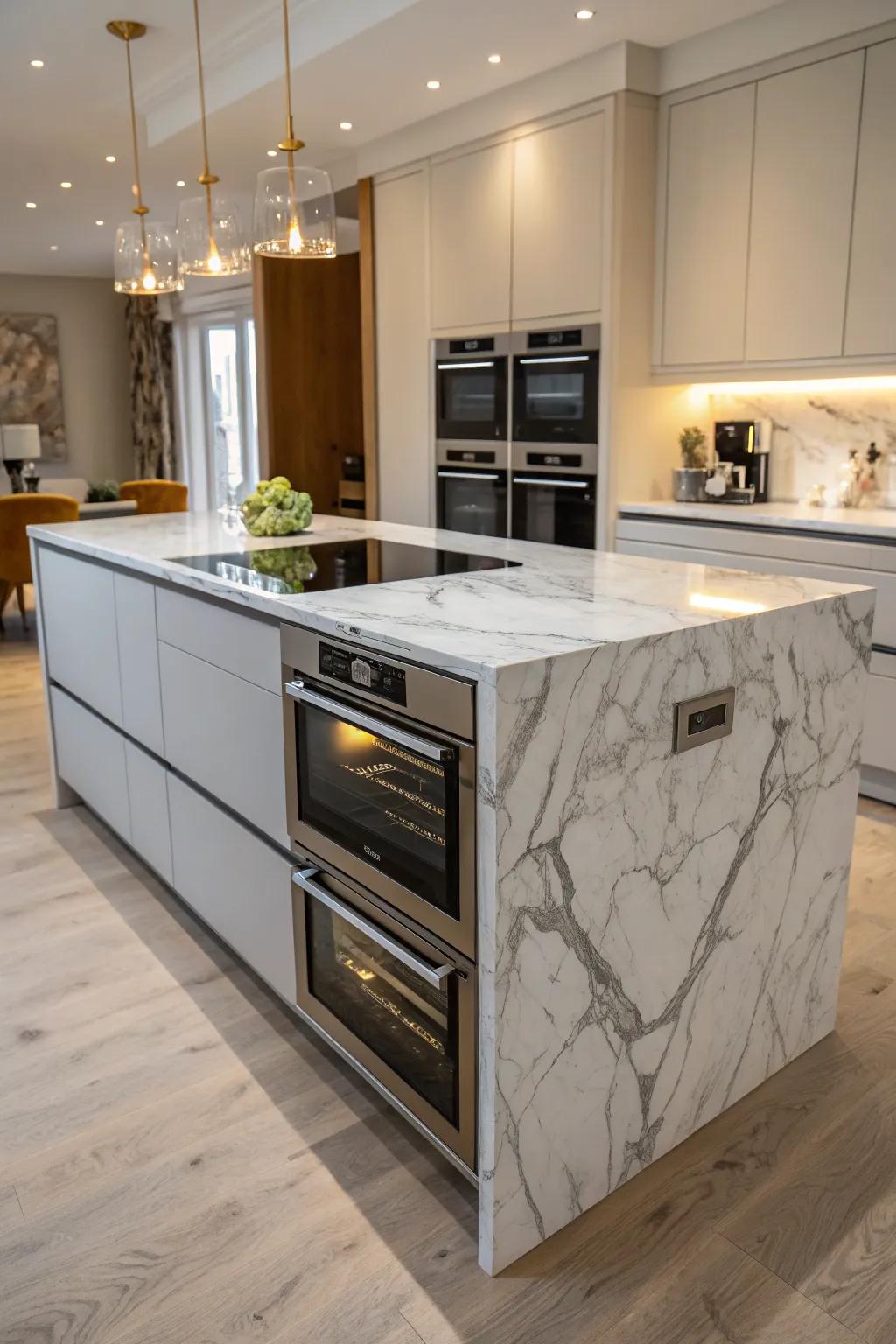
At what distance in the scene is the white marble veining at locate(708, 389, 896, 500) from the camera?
404cm

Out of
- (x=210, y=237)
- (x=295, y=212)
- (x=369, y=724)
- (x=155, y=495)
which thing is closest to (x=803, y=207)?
(x=295, y=212)

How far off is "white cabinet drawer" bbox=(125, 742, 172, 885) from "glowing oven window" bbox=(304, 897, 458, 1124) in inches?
33.2

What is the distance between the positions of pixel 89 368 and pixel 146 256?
28.3 ft

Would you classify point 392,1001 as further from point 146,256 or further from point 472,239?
point 472,239

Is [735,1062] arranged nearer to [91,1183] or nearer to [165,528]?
[91,1183]

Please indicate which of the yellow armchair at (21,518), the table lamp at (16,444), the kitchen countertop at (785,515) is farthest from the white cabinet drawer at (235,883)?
the table lamp at (16,444)

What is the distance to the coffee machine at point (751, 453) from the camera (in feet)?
14.5

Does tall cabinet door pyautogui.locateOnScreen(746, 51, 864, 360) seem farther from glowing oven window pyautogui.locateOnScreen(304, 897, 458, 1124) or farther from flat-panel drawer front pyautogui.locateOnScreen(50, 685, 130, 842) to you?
glowing oven window pyautogui.locateOnScreen(304, 897, 458, 1124)

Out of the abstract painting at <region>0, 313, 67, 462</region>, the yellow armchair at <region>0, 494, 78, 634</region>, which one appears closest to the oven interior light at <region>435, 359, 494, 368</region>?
the yellow armchair at <region>0, 494, 78, 634</region>

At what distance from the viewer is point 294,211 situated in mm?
2736

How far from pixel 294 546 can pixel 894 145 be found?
245cm

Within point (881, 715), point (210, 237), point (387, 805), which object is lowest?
point (881, 715)

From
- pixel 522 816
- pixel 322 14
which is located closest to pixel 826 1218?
pixel 522 816

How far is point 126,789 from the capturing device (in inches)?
120
